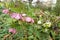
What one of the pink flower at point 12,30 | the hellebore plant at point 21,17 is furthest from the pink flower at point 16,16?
the pink flower at point 12,30

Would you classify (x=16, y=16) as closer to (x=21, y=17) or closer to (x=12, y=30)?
(x=21, y=17)

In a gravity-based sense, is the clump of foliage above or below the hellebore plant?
below

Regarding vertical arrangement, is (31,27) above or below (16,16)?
below

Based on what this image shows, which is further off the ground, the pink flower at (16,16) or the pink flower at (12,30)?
the pink flower at (16,16)

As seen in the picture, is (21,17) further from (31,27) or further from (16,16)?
(31,27)

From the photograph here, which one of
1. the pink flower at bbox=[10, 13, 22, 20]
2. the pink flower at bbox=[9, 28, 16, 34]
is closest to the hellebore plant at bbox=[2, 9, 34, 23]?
the pink flower at bbox=[10, 13, 22, 20]

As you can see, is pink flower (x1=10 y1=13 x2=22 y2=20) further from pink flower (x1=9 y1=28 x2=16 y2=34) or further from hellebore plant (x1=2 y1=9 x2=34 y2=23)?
pink flower (x1=9 y1=28 x2=16 y2=34)

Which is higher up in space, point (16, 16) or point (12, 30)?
point (16, 16)

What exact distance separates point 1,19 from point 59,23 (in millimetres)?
734

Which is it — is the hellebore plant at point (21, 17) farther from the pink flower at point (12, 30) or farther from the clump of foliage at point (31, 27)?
the pink flower at point (12, 30)

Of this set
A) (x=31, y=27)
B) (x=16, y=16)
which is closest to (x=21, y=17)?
(x=16, y=16)

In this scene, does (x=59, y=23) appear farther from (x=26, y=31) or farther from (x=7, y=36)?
(x=7, y=36)

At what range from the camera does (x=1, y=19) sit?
9.93ft

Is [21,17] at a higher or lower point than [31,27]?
higher
